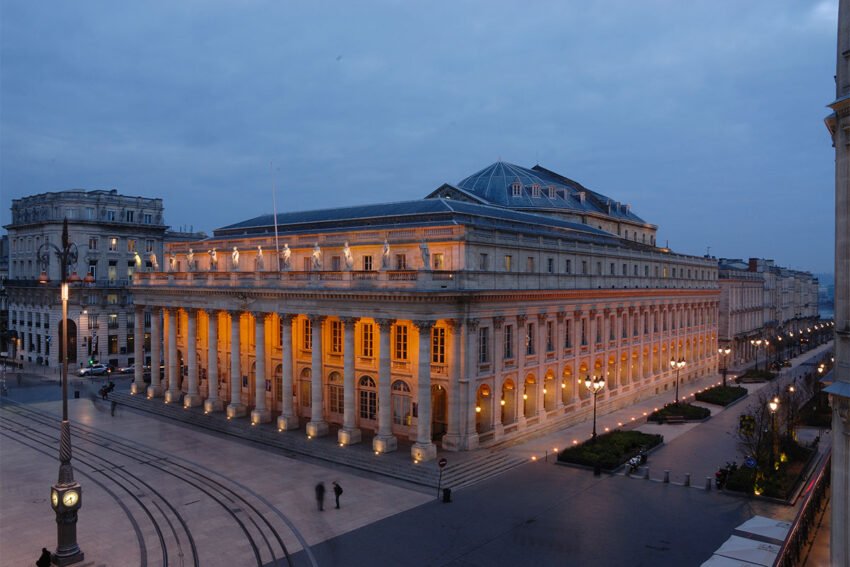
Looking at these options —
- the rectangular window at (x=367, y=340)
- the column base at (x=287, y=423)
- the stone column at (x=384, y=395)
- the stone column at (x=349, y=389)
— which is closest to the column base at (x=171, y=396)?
the column base at (x=287, y=423)

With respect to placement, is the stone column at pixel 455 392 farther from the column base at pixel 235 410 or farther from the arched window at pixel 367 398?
the column base at pixel 235 410

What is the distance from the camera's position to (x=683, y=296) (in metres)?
80.7

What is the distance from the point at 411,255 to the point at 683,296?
46581mm

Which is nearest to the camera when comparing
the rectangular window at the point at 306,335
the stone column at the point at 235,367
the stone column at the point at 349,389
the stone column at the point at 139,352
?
the stone column at the point at 349,389

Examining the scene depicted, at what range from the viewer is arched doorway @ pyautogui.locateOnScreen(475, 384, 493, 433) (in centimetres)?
4641

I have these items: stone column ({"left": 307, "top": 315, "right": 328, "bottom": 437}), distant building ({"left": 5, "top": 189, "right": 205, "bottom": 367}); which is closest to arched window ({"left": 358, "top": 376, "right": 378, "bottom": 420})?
stone column ({"left": 307, "top": 315, "right": 328, "bottom": 437})

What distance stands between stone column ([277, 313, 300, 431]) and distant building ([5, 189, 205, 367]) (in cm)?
4734

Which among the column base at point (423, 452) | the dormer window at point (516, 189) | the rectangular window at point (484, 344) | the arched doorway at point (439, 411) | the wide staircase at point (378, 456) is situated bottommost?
the wide staircase at point (378, 456)

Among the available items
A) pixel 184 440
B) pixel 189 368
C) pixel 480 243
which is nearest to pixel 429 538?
pixel 480 243

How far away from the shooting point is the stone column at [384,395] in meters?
43.8

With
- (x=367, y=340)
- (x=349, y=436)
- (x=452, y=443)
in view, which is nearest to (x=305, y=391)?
(x=367, y=340)

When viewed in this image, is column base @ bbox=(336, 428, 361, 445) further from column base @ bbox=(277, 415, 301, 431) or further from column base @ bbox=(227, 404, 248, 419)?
column base @ bbox=(227, 404, 248, 419)

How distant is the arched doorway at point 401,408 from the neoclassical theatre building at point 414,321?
0.35ft

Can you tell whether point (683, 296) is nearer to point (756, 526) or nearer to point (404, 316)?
point (404, 316)
